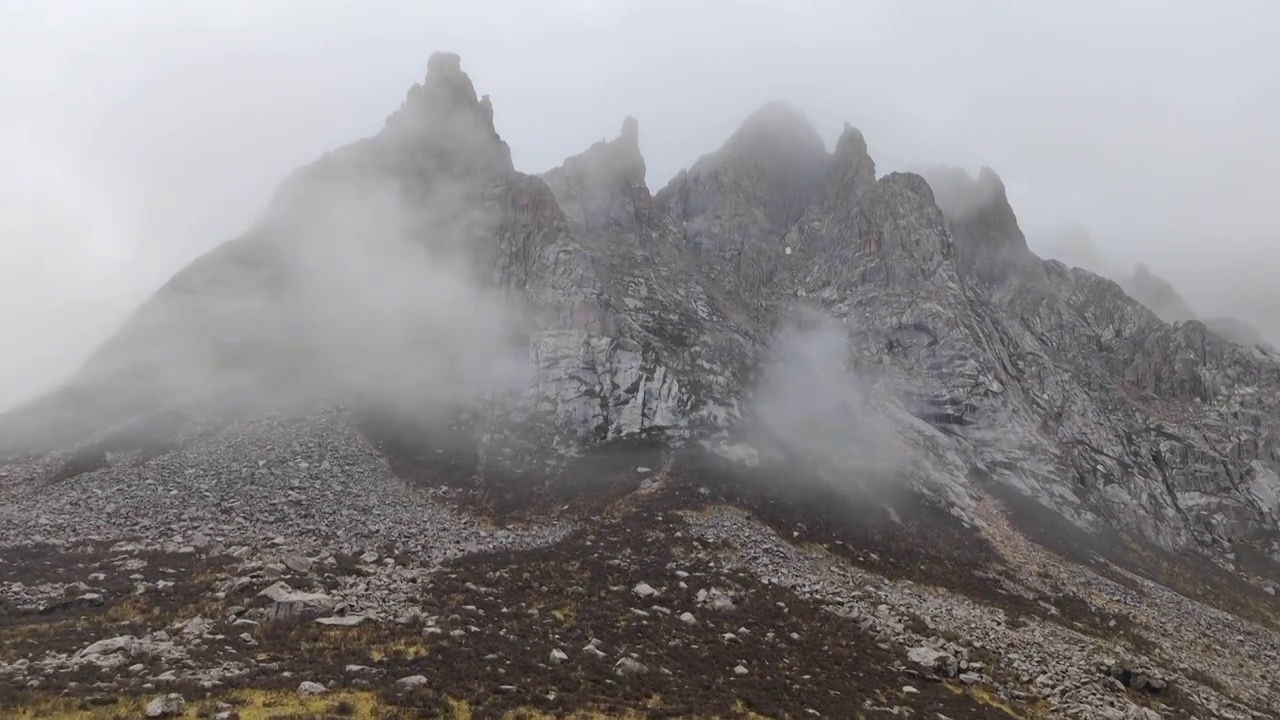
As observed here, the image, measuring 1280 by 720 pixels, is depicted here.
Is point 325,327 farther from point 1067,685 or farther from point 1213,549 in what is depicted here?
point 1213,549

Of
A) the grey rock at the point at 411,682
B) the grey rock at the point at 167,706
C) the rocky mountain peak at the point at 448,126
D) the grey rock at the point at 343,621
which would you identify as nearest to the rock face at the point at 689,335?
the rocky mountain peak at the point at 448,126

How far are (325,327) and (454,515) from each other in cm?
4725

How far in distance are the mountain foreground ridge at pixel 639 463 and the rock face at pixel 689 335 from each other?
0.61m

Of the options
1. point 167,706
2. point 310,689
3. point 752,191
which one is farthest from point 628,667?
point 752,191

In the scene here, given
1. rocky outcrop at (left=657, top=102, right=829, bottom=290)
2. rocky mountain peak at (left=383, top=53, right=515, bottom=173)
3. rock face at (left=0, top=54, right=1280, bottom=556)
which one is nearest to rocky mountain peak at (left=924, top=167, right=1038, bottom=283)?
rock face at (left=0, top=54, right=1280, bottom=556)

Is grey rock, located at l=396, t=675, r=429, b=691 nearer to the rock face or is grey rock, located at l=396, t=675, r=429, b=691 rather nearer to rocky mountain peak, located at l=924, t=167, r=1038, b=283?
the rock face

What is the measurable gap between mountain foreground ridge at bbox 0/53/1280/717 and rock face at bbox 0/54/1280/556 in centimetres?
61

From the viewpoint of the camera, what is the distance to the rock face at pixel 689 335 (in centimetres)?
8406

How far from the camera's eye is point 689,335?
97938 millimetres

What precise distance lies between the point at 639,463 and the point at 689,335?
28179 mm

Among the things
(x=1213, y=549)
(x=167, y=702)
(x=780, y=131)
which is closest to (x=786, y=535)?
(x=167, y=702)

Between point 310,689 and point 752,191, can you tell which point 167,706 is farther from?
point 752,191

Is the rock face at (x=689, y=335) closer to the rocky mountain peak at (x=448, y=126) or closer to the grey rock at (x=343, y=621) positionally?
the rocky mountain peak at (x=448, y=126)

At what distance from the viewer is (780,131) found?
487 ft
